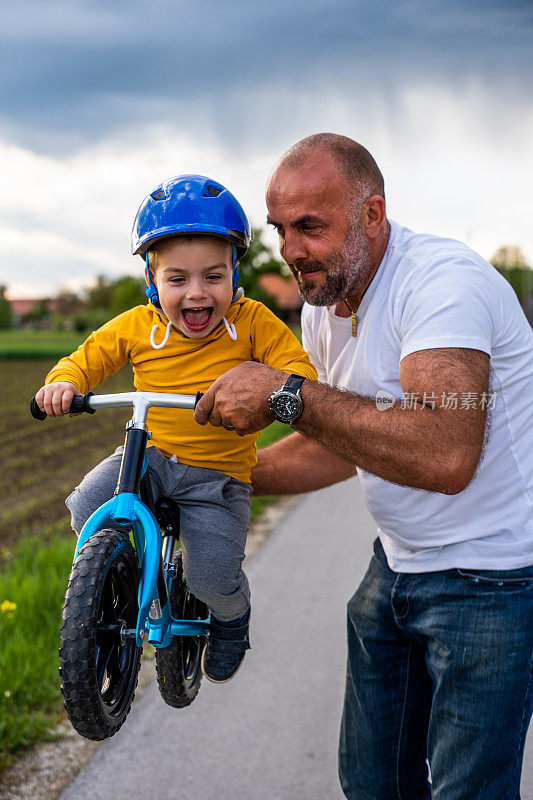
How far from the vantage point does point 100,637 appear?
81.0 inches

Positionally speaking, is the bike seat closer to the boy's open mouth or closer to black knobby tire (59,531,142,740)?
black knobby tire (59,531,142,740)

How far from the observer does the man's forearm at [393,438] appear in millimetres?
2174

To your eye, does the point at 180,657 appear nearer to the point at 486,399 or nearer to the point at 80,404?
the point at 80,404

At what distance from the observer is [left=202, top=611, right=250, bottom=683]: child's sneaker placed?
8.71 feet

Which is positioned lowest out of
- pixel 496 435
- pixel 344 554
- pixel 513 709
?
pixel 344 554

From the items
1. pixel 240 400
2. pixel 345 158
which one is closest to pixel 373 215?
pixel 345 158

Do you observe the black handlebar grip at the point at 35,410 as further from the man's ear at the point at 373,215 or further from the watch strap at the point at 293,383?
the man's ear at the point at 373,215

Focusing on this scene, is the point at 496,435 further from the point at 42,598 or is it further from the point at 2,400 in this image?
the point at 2,400

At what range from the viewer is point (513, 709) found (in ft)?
8.18

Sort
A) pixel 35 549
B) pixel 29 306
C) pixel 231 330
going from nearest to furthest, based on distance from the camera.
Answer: pixel 231 330 < pixel 35 549 < pixel 29 306

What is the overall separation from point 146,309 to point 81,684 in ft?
4.16

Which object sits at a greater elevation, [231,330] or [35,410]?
[231,330]

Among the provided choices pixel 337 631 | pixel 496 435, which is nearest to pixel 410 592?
pixel 496 435

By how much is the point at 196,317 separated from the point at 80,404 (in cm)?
44
